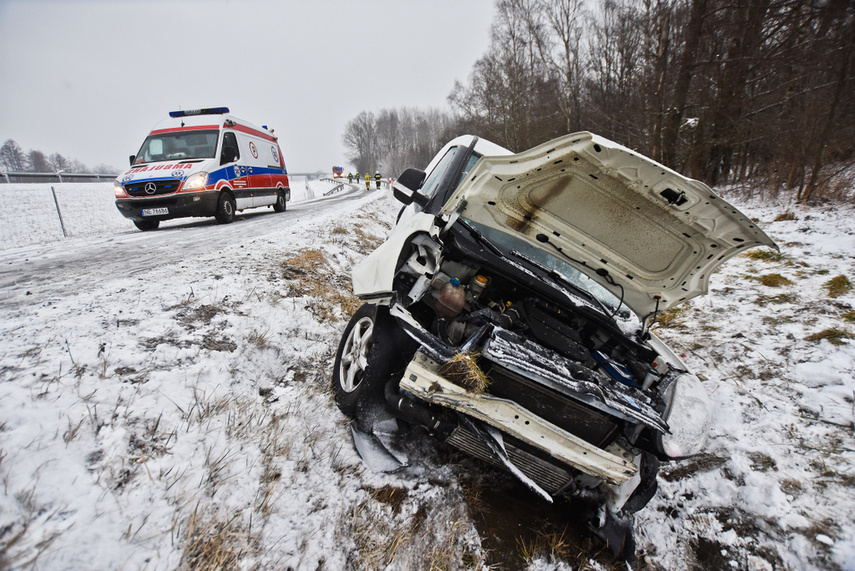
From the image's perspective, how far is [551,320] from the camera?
→ 237 centimetres

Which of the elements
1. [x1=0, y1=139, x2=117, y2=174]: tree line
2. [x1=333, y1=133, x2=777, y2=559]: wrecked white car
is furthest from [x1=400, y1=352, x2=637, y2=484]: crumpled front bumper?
[x1=0, y1=139, x2=117, y2=174]: tree line

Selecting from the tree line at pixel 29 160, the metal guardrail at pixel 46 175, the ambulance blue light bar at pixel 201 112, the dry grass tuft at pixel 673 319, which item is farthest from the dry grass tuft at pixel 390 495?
the tree line at pixel 29 160

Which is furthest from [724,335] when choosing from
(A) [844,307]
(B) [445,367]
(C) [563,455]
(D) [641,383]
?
(B) [445,367]

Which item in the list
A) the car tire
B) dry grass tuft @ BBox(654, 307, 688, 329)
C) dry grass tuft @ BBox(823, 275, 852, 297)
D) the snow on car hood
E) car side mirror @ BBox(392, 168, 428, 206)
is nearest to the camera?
the snow on car hood

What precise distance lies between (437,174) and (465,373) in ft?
7.40

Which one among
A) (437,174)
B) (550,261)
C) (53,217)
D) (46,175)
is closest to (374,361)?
(550,261)

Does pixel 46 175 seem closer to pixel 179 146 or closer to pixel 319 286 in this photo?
pixel 179 146

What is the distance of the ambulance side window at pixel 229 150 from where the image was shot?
274 inches

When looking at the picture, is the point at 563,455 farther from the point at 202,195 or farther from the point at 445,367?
the point at 202,195

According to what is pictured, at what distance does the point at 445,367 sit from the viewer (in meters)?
1.66

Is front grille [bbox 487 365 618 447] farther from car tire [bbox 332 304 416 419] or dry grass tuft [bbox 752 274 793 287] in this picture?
dry grass tuft [bbox 752 274 793 287]

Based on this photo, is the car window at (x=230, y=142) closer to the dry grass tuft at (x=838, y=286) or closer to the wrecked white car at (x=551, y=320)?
the wrecked white car at (x=551, y=320)

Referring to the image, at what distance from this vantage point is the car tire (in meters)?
2.12

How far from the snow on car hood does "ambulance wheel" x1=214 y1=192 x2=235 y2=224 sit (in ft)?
21.1
